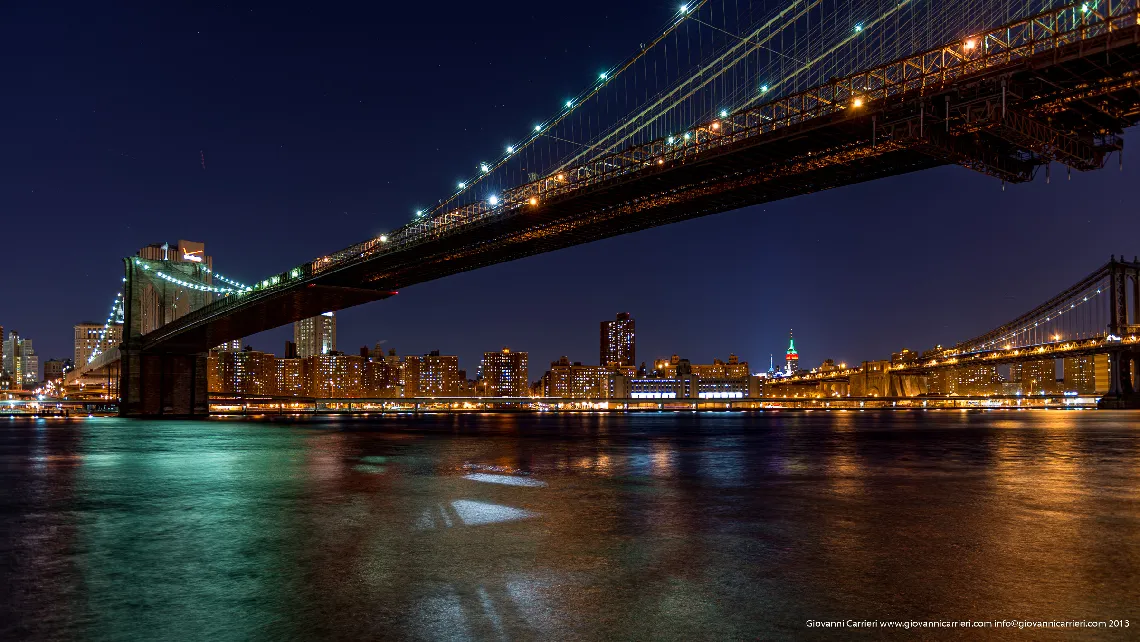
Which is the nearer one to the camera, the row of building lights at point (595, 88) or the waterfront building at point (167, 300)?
the row of building lights at point (595, 88)

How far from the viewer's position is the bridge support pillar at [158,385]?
67.7 meters

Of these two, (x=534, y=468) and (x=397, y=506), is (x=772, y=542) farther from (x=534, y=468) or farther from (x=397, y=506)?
(x=534, y=468)

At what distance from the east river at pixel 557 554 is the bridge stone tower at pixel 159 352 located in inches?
2324

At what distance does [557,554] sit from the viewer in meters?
7.66

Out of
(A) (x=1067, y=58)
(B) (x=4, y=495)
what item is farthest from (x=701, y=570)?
(A) (x=1067, y=58)

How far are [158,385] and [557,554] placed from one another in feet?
235

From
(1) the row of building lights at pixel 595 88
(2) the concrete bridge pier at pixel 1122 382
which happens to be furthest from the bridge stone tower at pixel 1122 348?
(1) the row of building lights at pixel 595 88

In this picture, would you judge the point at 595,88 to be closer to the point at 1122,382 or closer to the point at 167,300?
the point at 167,300

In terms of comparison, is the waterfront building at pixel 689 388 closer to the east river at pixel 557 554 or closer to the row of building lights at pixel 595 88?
the row of building lights at pixel 595 88

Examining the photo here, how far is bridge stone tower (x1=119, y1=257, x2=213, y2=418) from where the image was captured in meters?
68.4

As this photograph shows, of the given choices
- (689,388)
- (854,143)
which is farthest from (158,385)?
(689,388)

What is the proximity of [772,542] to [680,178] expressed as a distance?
29593 millimetres

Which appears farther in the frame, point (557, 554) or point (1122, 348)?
point (1122, 348)

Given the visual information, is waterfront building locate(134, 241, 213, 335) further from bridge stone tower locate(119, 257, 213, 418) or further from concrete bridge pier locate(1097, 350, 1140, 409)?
concrete bridge pier locate(1097, 350, 1140, 409)
